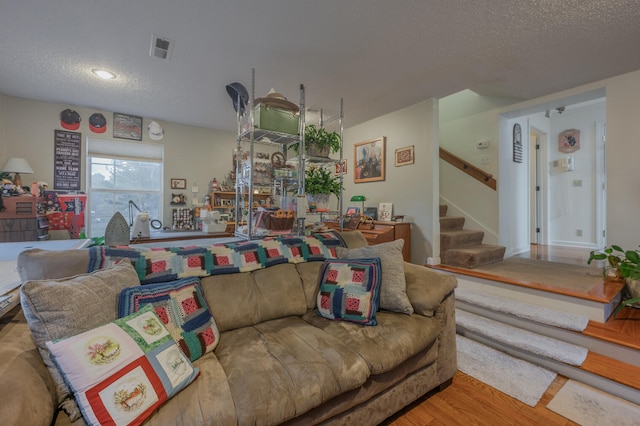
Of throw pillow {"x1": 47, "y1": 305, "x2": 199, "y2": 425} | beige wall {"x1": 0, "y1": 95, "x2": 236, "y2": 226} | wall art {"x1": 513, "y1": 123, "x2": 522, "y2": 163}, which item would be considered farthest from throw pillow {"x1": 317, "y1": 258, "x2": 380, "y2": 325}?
wall art {"x1": 513, "y1": 123, "x2": 522, "y2": 163}

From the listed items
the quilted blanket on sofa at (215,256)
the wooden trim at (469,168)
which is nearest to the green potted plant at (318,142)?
the quilted blanket on sofa at (215,256)

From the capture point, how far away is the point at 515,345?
204 cm

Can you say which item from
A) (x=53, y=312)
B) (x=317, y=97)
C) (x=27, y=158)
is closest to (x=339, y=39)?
(x=317, y=97)

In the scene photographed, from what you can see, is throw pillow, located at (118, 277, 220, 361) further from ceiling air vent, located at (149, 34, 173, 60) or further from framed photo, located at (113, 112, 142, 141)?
framed photo, located at (113, 112, 142, 141)

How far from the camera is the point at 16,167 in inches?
130

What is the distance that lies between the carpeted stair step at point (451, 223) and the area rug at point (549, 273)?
778 mm

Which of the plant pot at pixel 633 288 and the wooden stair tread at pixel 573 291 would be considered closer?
the wooden stair tread at pixel 573 291

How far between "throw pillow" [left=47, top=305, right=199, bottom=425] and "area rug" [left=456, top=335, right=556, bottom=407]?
1.81 meters

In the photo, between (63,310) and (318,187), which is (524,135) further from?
(63,310)

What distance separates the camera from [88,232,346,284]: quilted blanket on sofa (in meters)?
1.37

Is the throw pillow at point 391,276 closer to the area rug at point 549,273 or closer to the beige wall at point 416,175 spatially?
the area rug at point 549,273

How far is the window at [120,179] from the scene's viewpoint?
4.03 meters

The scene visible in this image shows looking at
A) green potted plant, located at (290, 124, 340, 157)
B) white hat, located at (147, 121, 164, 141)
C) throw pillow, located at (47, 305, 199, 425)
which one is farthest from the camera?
white hat, located at (147, 121, 164, 141)

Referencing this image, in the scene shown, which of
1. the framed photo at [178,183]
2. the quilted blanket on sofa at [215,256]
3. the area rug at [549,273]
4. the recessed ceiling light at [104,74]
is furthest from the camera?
the framed photo at [178,183]
